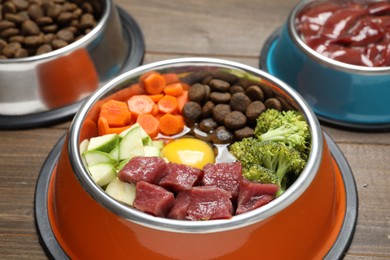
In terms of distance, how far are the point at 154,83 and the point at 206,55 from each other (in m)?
0.40

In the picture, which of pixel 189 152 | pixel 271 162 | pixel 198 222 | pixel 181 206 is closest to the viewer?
pixel 198 222

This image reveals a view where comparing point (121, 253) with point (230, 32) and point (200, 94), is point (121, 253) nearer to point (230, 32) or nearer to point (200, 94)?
point (200, 94)

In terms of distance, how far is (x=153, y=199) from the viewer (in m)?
1.28

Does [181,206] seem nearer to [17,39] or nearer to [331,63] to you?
[331,63]

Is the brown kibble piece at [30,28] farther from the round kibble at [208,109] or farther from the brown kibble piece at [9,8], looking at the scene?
the round kibble at [208,109]

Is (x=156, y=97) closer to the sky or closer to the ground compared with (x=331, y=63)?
closer to the ground

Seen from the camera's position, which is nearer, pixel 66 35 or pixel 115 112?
pixel 115 112

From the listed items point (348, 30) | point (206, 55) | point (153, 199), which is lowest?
point (206, 55)

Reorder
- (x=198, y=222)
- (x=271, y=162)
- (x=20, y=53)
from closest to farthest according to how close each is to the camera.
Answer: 1. (x=198, y=222)
2. (x=271, y=162)
3. (x=20, y=53)

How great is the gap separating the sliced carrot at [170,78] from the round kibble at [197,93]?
0.17ft

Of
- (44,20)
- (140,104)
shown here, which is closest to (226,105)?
Answer: (140,104)

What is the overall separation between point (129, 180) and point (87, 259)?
20cm

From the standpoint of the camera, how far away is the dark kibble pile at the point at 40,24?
1.80 meters

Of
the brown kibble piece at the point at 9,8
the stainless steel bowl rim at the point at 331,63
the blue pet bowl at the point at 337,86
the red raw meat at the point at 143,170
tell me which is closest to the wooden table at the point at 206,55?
the blue pet bowl at the point at 337,86
